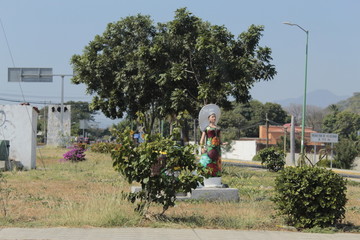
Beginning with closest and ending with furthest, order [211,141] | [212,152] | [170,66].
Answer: [212,152]
[211,141]
[170,66]

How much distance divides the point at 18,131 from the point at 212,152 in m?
12.2

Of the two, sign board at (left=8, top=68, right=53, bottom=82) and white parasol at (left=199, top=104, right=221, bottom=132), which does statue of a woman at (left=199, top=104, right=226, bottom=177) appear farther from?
sign board at (left=8, top=68, right=53, bottom=82)

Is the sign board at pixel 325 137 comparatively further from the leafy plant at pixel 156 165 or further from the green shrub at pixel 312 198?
the leafy plant at pixel 156 165

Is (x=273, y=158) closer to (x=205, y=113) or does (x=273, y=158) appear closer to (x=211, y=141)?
(x=205, y=113)

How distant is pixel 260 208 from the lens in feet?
38.1

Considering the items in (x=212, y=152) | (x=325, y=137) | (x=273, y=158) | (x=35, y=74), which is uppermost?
(x=35, y=74)

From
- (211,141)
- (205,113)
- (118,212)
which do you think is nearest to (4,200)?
(118,212)

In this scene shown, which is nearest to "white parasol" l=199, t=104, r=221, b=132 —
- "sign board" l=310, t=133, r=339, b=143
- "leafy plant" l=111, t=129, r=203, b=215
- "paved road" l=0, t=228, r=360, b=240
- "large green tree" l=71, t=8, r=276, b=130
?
"leafy plant" l=111, t=129, r=203, b=215

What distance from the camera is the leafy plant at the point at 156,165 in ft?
30.4

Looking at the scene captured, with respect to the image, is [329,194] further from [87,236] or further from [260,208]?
[87,236]

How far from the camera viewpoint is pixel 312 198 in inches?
368

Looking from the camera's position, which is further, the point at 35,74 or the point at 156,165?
the point at 35,74

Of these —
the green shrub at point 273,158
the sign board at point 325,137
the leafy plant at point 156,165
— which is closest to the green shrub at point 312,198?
the leafy plant at point 156,165

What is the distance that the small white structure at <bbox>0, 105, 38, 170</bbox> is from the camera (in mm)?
22484
